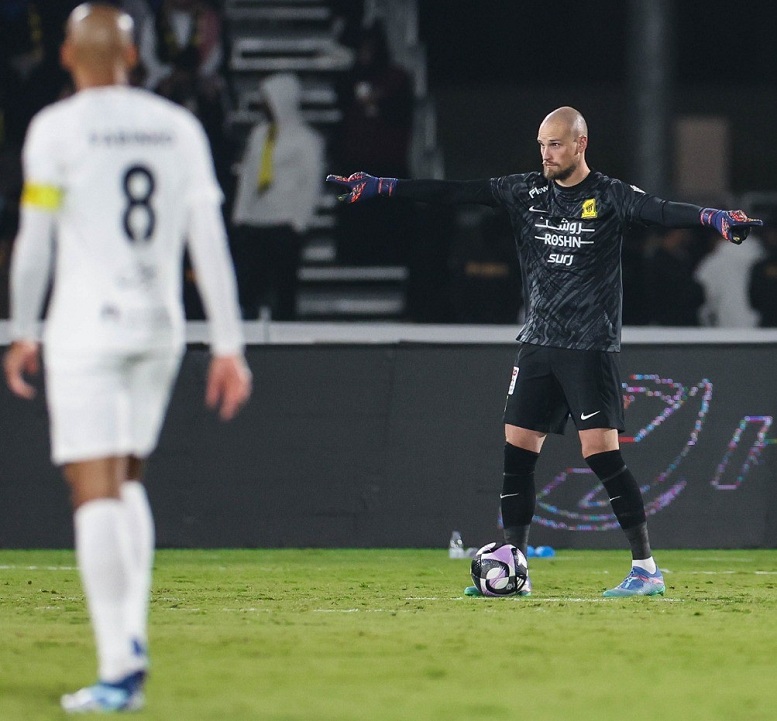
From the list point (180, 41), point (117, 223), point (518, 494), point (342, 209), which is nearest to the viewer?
point (117, 223)

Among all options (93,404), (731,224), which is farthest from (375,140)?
(93,404)

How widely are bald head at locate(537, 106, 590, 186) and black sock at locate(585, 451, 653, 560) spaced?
51.8 inches

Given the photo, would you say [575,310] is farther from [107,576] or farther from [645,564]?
[107,576]

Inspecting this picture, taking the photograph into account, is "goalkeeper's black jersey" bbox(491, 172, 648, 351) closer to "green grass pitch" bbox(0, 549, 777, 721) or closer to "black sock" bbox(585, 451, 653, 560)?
"black sock" bbox(585, 451, 653, 560)

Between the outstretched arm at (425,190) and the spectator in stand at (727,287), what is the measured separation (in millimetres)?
8684

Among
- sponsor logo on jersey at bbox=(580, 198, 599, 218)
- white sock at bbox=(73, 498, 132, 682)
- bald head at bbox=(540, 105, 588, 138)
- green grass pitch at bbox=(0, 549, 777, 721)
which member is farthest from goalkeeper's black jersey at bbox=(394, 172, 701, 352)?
white sock at bbox=(73, 498, 132, 682)

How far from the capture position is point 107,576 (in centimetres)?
577

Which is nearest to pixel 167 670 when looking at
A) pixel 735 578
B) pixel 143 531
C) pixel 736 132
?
pixel 143 531

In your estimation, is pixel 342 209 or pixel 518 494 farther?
pixel 342 209

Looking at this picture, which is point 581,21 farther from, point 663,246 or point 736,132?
point 663,246

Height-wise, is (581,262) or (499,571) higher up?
(581,262)

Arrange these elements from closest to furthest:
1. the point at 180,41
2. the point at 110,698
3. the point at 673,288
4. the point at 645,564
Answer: the point at 110,698
the point at 645,564
the point at 673,288
the point at 180,41

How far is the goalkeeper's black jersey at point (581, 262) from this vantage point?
9078mm

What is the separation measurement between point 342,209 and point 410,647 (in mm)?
13047
